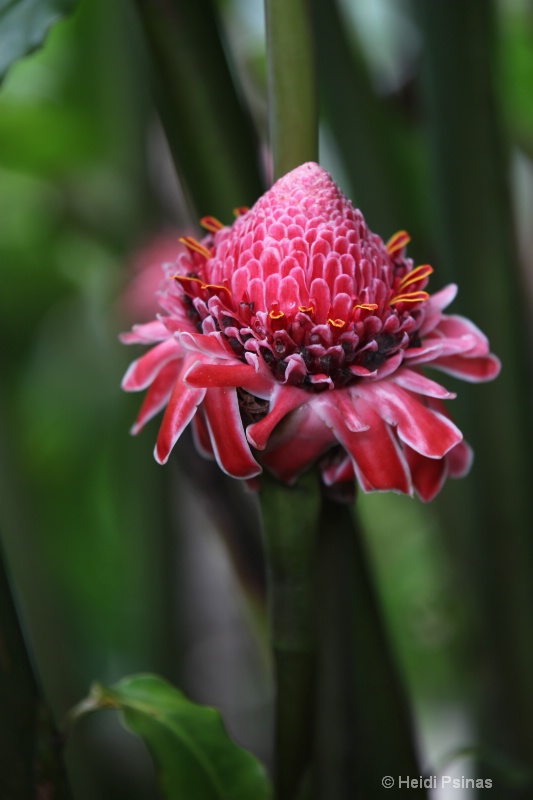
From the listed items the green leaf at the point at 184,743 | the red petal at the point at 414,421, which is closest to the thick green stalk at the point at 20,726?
the green leaf at the point at 184,743

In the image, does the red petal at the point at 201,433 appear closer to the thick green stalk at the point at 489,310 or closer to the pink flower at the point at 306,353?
the pink flower at the point at 306,353

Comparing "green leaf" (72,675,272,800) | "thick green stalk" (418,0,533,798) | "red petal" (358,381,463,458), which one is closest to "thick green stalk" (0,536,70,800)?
"green leaf" (72,675,272,800)

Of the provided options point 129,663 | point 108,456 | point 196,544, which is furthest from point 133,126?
point 196,544

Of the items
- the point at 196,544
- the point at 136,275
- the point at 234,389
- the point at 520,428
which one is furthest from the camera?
the point at 196,544

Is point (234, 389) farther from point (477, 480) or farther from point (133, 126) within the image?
point (133, 126)

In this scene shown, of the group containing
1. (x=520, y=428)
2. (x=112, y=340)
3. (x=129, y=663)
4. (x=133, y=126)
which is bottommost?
(x=129, y=663)

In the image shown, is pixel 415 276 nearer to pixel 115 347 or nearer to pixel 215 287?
pixel 215 287

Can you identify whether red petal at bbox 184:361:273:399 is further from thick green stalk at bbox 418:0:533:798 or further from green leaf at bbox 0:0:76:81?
thick green stalk at bbox 418:0:533:798
